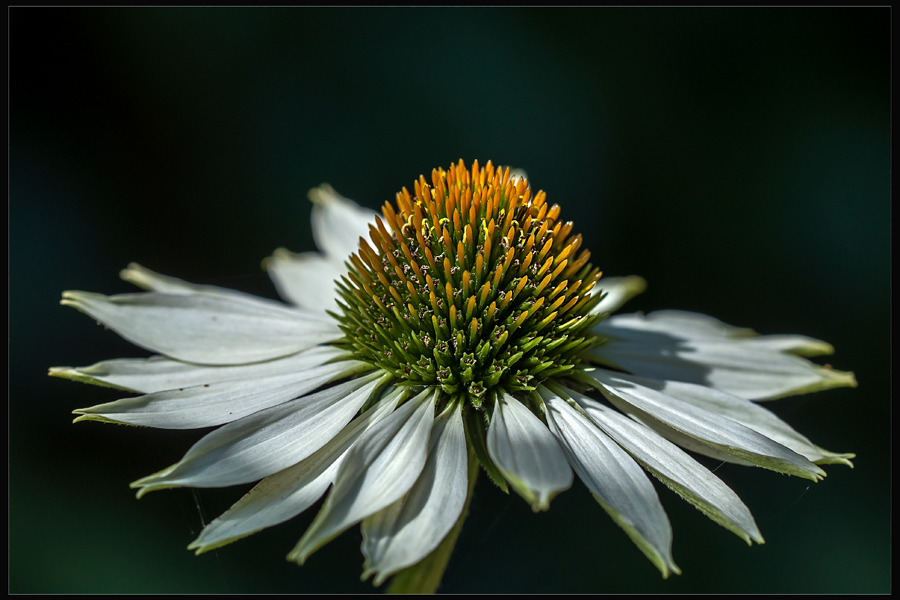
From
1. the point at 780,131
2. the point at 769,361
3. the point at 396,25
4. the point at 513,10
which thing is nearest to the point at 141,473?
the point at 769,361

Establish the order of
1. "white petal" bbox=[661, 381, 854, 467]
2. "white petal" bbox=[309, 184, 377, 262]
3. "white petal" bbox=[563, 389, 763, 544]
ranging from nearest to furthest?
"white petal" bbox=[563, 389, 763, 544] → "white petal" bbox=[661, 381, 854, 467] → "white petal" bbox=[309, 184, 377, 262]

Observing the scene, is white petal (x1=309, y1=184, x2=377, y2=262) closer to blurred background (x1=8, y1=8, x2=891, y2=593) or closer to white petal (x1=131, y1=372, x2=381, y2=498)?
white petal (x1=131, y1=372, x2=381, y2=498)

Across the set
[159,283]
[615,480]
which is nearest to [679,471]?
[615,480]

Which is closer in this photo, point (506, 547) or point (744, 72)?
point (506, 547)

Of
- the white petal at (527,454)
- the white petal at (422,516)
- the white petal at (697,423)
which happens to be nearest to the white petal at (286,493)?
the white petal at (422,516)

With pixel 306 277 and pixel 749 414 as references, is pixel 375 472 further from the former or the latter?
pixel 306 277

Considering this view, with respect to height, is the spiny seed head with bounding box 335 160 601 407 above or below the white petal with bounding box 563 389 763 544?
above

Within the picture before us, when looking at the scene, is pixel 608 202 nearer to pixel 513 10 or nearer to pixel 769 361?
pixel 513 10

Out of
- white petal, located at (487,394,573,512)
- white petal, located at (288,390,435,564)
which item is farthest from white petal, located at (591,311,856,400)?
white petal, located at (288,390,435,564)
